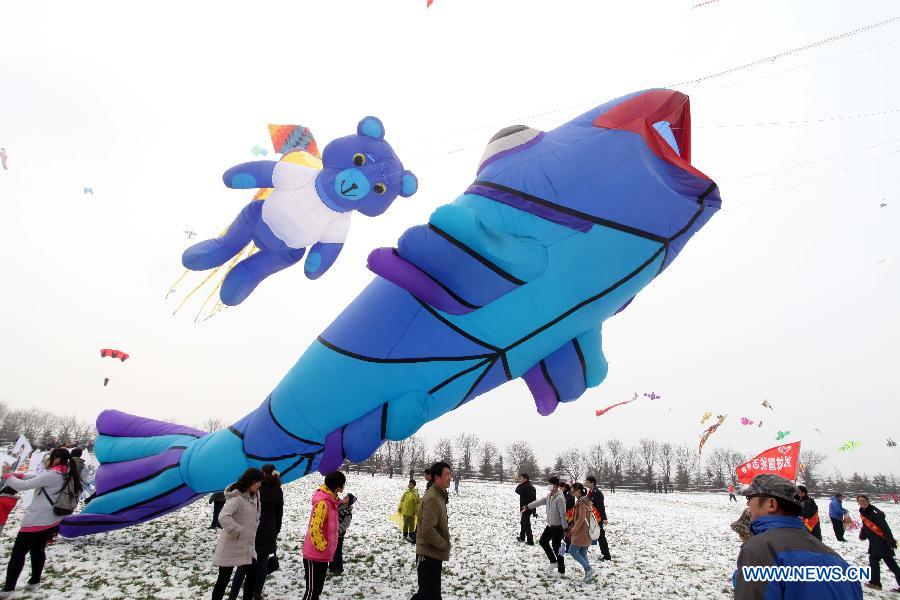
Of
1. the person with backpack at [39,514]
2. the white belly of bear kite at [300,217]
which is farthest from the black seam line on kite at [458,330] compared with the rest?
the person with backpack at [39,514]

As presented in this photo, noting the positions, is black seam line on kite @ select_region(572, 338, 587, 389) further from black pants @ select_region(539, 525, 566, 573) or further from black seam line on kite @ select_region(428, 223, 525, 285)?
black pants @ select_region(539, 525, 566, 573)

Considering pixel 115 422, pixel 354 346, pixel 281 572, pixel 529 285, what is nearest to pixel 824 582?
pixel 529 285

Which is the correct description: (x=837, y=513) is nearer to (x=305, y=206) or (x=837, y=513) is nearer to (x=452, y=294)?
(x=452, y=294)

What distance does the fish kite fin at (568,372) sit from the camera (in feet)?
14.4

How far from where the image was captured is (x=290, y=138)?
576cm

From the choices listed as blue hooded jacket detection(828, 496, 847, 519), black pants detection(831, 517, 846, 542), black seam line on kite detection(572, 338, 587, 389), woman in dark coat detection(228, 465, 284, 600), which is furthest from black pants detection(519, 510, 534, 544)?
black pants detection(831, 517, 846, 542)

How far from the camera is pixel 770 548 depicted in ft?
6.16

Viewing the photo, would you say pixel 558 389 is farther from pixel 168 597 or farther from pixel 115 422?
pixel 115 422

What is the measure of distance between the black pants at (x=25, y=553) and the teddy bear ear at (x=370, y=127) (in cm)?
483

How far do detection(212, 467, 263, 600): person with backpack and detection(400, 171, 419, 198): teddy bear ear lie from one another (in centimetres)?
288

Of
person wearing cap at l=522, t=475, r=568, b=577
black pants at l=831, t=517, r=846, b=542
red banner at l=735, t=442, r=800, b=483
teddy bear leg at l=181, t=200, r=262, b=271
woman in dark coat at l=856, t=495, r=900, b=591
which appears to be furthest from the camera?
black pants at l=831, t=517, r=846, b=542

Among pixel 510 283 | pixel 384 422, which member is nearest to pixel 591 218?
pixel 510 283

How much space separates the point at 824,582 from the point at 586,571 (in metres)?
5.78

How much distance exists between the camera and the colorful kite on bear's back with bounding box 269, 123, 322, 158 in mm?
5711
